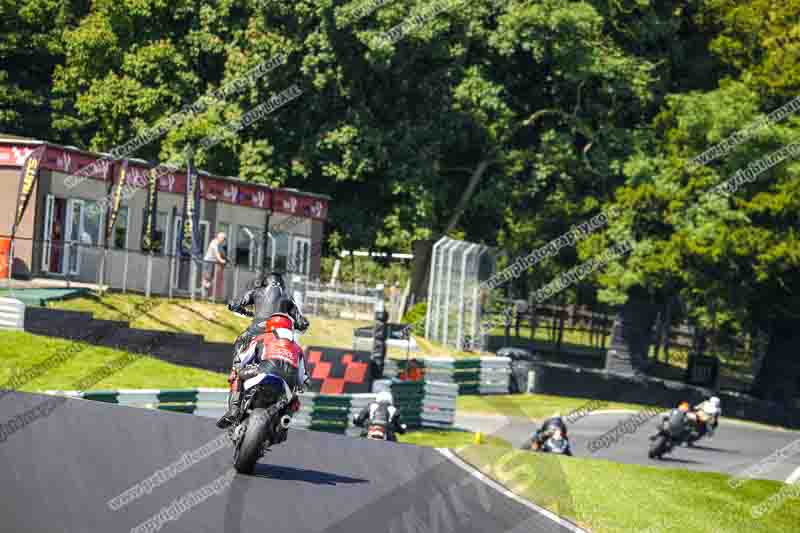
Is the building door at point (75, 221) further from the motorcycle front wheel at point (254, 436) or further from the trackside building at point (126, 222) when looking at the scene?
the motorcycle front wheel at point (254, 436)

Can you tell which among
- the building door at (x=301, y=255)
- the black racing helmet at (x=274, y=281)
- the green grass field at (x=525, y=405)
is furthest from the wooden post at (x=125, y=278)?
the black racing helmet at (x=274, y=281)

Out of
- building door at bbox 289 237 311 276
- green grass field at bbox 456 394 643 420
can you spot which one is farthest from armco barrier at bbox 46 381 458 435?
building door at bbox 289 237 311 276

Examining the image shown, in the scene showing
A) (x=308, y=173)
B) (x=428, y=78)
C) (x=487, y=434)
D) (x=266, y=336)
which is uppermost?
(x=428, y=78)

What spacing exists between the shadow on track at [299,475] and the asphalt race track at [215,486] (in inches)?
0.7

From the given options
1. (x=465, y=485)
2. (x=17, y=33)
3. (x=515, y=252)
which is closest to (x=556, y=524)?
(x=465, y=485)

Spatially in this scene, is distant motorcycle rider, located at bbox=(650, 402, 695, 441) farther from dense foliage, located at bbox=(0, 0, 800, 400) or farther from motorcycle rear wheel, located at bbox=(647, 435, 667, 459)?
dense foliage, located at bbox=(0, 0, 800, 400)

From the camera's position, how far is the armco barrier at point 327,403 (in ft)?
62.0

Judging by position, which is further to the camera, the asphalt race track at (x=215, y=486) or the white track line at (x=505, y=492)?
the white track line at (x=505, y=492)

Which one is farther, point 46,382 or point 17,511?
point 46,382

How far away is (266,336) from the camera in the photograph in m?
11.5

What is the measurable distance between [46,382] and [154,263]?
8056 millimetres

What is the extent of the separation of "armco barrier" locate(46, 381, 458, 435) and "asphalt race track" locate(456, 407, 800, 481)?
4.47ft

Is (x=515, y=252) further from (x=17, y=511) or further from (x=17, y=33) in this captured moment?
(x=17, y=511)

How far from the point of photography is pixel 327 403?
77.4 feet
